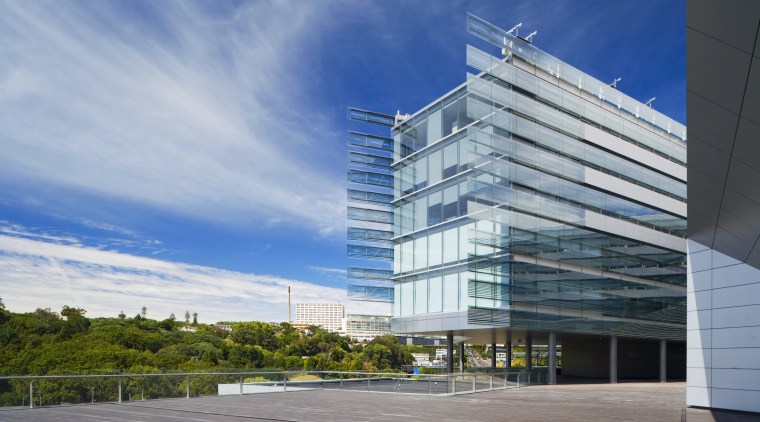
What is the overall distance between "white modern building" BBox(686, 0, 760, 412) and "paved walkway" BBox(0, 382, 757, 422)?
1.53 meters

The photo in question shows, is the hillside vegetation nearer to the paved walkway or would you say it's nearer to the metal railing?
the metal railing

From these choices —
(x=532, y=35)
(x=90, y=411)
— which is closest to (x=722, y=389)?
(x=90, y=411)

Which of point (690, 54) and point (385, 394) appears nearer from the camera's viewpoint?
point (690, 54)

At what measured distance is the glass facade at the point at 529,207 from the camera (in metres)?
37.1

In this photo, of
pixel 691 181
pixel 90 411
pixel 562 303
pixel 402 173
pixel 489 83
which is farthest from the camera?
pixel 402 173

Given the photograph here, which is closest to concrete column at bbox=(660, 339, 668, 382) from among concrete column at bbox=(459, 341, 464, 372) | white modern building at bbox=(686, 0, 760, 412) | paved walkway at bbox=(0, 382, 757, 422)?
concrete column at bbox=(459, 341, 464, 372)

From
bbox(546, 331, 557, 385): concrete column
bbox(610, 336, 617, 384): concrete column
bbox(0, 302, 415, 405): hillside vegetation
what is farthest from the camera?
bbox(0, 302, 415, 405): hillside vegetation

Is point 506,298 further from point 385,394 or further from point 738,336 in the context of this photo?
point 738,336

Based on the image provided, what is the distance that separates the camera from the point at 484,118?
37094mm

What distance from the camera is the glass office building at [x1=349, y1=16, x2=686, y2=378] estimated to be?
3706 centimetres

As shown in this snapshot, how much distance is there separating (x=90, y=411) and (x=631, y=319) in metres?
36.8

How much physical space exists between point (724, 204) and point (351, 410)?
11079 millimetres

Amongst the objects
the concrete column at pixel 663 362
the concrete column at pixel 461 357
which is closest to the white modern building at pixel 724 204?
the concrete column at pixel 461 357

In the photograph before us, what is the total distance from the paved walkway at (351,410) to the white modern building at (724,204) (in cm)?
153
